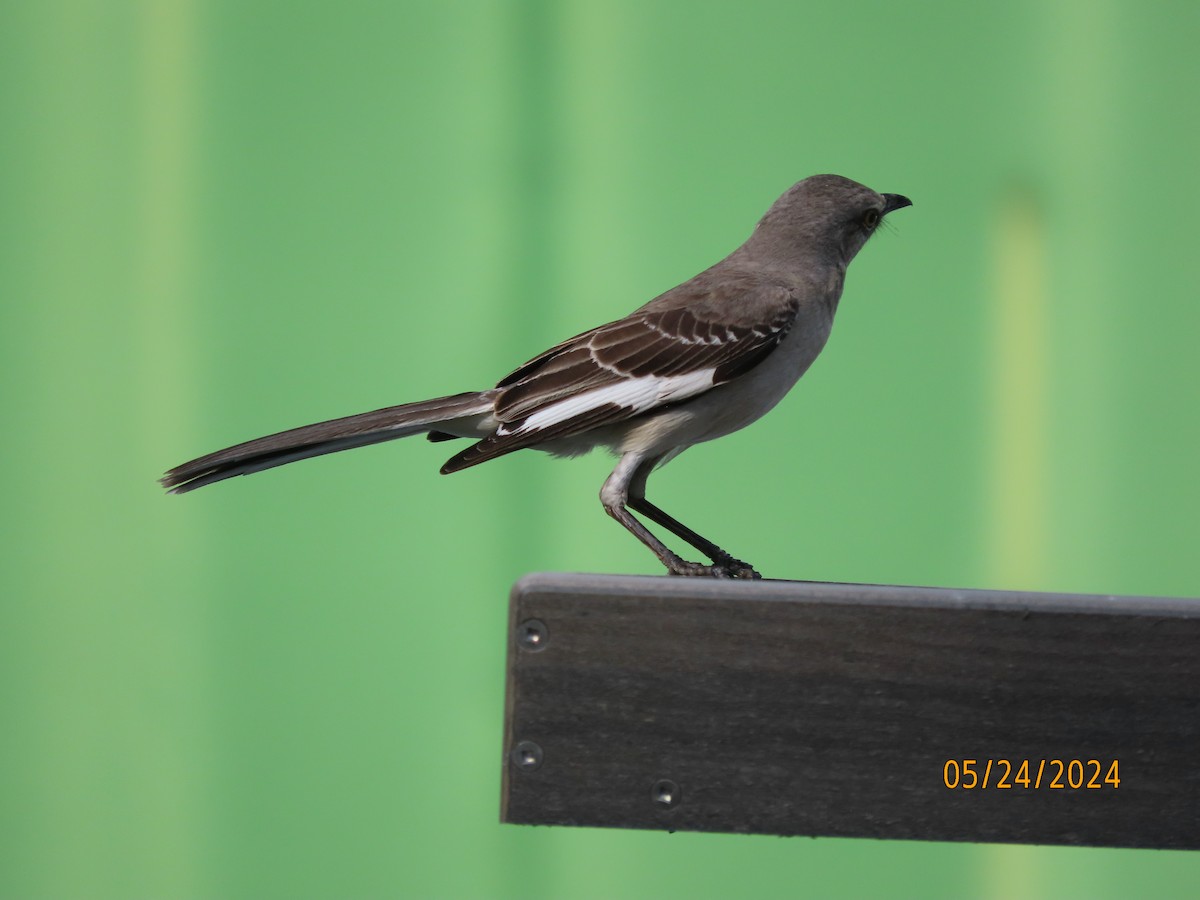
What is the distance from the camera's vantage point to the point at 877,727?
1.06 metres

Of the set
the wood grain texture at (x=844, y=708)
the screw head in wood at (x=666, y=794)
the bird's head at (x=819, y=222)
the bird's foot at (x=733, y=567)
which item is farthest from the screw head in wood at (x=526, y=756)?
the bird's head at (x=819, y=222)

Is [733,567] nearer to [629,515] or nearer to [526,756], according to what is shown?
[629,515]

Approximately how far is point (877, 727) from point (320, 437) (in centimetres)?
73

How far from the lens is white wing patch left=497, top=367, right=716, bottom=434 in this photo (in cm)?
146

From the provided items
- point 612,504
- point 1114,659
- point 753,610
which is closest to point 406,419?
point 612,504

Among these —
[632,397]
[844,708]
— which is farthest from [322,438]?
[844,708]

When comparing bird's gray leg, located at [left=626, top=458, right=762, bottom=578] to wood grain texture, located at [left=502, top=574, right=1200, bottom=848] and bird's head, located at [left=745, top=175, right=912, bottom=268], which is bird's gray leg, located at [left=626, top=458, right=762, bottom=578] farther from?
wood grain texture, located at [left=502, top=574, right=1200, bottom=848]

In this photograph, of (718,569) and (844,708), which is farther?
(718,569)

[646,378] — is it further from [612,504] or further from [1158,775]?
[1158,775]

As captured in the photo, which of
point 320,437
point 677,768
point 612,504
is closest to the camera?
point 677,768

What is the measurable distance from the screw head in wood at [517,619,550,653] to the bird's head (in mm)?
814

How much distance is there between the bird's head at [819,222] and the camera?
168 centimetres

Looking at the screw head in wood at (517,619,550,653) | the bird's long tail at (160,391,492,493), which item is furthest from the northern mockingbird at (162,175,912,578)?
the screw head in wood at (517,619,550,653)

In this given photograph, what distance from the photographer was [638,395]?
147cm
